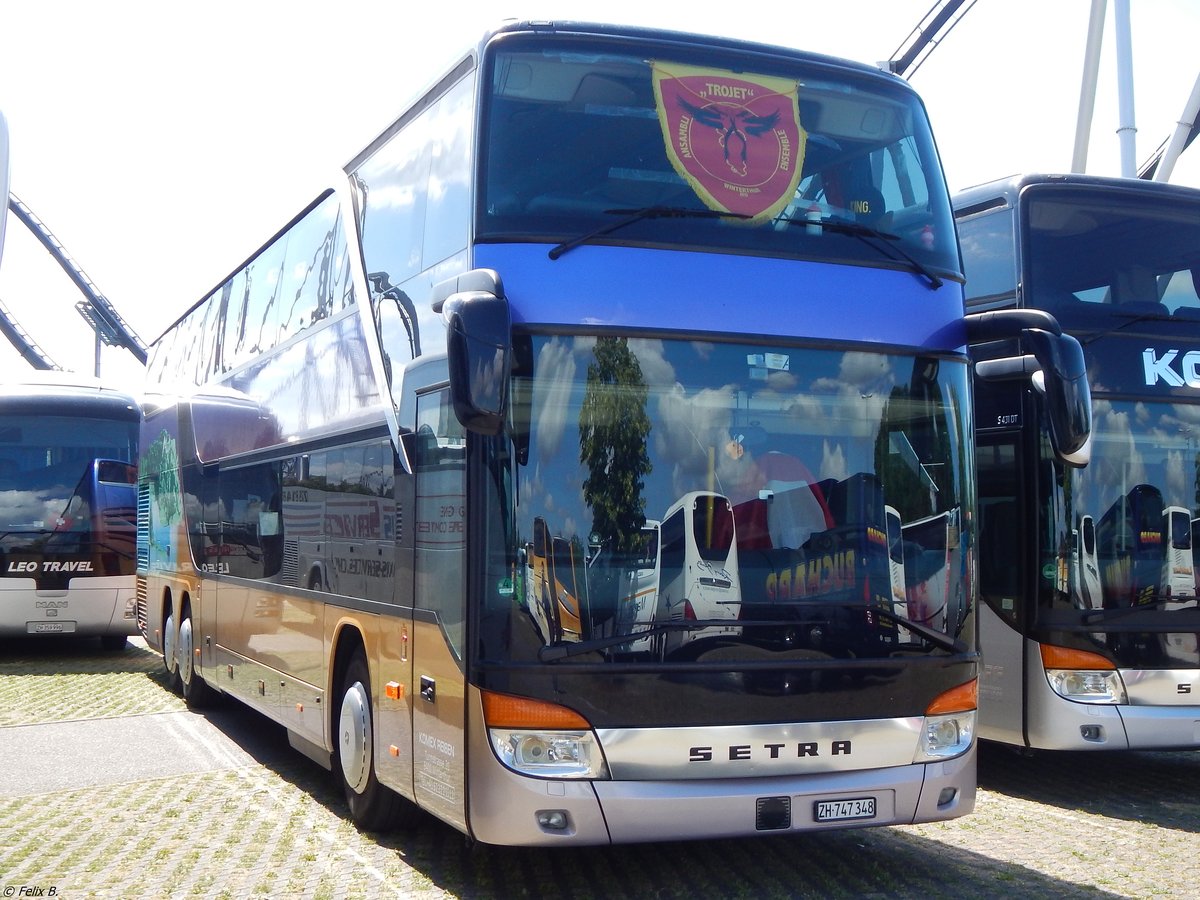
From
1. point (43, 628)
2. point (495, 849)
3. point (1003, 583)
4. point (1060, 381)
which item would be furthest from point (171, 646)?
point (1060, 381)

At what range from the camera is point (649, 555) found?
6441mm

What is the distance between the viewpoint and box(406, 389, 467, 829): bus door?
660 cm

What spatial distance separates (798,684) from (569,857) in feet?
5.97

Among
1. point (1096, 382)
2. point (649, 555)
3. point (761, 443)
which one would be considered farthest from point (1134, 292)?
point (649, 555)

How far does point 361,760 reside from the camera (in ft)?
27.2

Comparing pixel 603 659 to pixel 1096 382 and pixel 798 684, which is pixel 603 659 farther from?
pixel 1096 382

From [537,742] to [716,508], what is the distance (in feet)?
4.17

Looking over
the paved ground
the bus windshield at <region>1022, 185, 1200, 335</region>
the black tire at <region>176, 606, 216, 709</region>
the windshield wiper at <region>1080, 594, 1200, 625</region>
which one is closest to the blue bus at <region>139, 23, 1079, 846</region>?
the paved ground

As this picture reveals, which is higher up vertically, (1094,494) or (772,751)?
(1094,494)

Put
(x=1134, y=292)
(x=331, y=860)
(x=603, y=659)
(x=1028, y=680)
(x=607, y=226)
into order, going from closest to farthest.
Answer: (x=603, y=659), (x=607, y=226), (x=331, y=860), (x=1028, y=680), (x=1134, y=292)

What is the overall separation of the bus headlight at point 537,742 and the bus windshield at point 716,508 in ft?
0.76

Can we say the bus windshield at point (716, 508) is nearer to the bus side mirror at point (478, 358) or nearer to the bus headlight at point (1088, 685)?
the bus side mirror at point (478, 358)

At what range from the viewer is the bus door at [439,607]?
21.6 feet

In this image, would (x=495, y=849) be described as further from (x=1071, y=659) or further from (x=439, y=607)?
(x=1071, y=659)
